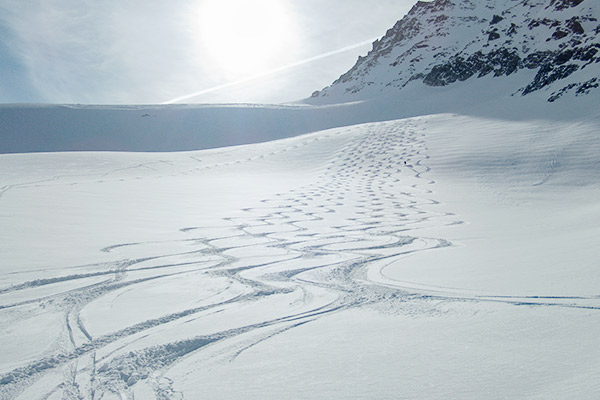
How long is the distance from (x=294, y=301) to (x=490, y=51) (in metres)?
49.8

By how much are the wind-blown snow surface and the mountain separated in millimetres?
21089

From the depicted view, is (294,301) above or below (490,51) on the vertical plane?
below

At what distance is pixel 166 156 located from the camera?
1945 centimetres

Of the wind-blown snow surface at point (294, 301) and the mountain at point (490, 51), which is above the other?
the mountain at point (490, 51)

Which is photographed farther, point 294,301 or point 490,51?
point 490,51

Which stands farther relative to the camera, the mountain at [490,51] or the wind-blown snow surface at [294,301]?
the mountain at [490,51]

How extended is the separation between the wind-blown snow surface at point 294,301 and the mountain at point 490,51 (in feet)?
69.2

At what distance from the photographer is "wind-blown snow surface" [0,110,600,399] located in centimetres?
147

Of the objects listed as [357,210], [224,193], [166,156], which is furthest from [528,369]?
[166,156]

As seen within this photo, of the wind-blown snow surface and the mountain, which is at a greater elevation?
the mountain

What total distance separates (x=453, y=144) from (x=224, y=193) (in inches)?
425

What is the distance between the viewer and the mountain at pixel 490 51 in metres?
25.1

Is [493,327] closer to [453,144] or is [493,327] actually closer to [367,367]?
[367,367]

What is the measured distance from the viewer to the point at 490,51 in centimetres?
4362
